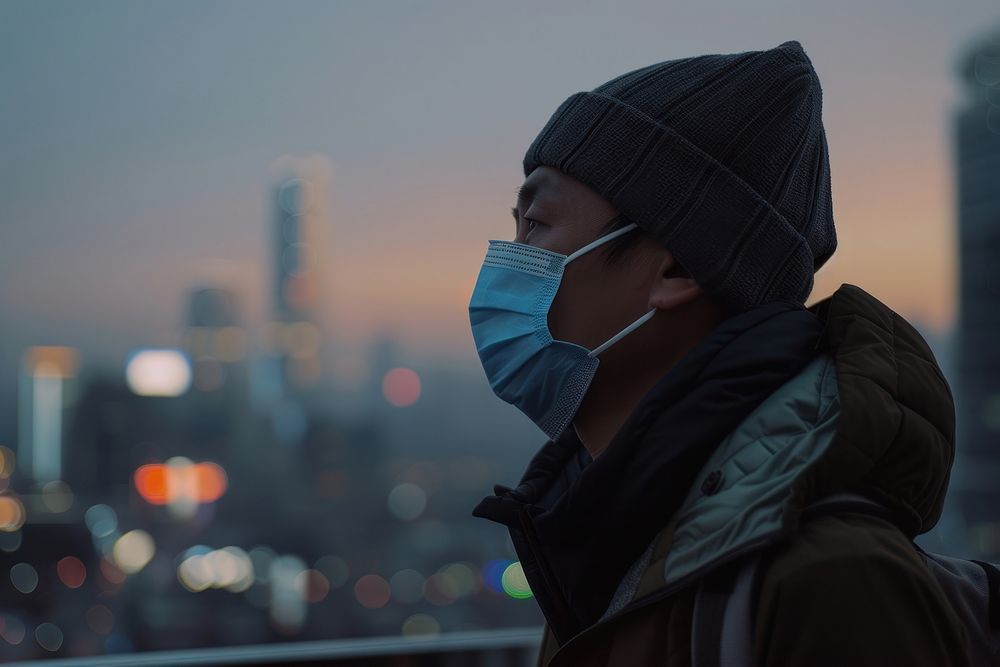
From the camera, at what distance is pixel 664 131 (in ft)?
3.29

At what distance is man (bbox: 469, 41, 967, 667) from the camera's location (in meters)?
0.69

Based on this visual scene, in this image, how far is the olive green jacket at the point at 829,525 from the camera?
2.19ft

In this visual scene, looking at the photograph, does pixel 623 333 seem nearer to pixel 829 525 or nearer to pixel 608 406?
pixel 608 406

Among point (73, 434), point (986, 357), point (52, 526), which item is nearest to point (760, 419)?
point (73, 434)

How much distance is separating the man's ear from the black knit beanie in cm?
1

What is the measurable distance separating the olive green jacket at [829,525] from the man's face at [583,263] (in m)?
0.21

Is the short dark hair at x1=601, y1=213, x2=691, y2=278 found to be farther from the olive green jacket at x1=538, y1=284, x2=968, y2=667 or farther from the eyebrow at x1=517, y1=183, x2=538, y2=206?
the olive green jacket at x1=538, y1=284, x2=968, y2=667

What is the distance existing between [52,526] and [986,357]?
2050cm

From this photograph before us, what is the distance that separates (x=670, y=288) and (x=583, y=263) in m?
0.10

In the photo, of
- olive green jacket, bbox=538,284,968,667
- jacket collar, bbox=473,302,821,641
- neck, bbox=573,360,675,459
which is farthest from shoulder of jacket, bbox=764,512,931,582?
neck, bbox=573,360,675,459

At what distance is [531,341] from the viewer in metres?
1.06

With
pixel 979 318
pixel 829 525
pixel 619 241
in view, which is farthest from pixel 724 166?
pixel 979 318

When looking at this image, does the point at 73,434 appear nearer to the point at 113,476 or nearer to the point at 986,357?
the point at 113,476

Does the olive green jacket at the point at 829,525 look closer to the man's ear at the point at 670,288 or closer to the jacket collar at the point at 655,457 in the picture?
the jacket collar at the point at 655,457
